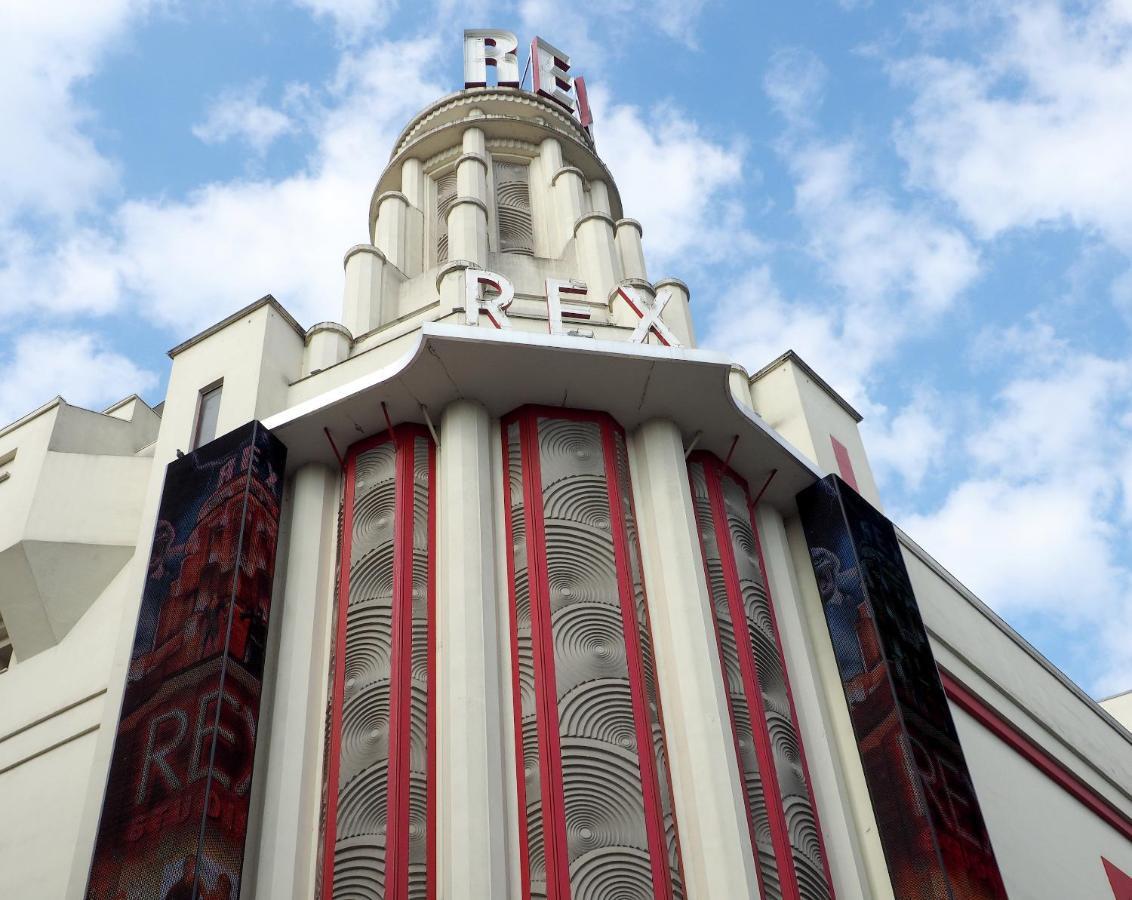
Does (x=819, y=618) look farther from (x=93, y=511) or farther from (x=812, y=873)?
(x=93, y=511)

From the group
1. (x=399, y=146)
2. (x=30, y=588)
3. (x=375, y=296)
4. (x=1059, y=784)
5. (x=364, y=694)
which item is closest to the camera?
(x=364, y=694)

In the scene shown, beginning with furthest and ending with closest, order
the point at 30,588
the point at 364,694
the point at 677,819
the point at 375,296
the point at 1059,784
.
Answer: the point at 375,296 < the point at 1059,784 < the point at 30,588 < the point at 364,694 < the point at 677,819

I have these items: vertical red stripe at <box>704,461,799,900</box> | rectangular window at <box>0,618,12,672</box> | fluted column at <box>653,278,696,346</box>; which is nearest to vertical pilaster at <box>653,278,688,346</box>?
fluted column at <box>653,278,696,346</box>

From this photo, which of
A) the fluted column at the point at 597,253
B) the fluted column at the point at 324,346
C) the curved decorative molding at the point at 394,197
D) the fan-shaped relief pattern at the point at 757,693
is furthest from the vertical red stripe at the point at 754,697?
the curved decorative molding at the point at 394,197

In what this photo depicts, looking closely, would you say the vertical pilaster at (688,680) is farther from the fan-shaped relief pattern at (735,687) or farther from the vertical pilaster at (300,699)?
the vertical pilaster at (300,699)

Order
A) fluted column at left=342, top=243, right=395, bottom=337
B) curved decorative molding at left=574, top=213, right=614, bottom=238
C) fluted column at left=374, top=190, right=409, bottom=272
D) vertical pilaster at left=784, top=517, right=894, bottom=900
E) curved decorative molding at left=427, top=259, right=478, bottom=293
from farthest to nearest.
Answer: fluted column at left=374, top=190, right=409, bottom=272, curved decorative molding at left=574, top=213, right=614, bottom=238, fluted column at left=342, top=243, right=395, bottom=337, curved decorative molding at left=427, top=259, right=478, bottom=293, vertical pilaster at left=784, top=517, right=894, bottom=900

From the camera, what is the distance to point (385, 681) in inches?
499

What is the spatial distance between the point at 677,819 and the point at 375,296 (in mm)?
13236

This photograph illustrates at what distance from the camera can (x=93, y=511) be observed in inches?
659

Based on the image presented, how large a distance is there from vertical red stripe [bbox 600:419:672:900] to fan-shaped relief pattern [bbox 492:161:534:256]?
10889 mm

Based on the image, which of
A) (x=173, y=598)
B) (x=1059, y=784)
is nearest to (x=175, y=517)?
(x=173, y=598)

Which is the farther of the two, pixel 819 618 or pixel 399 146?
pixel 399 146

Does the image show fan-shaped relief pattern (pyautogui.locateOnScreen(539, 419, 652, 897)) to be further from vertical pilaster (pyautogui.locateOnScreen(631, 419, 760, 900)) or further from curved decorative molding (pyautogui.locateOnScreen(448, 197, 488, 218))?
curved decorative molding (pyautogui.locateOnScreen(448, 197, 488, 218))

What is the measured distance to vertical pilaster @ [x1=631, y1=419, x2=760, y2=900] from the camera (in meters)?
11.4
